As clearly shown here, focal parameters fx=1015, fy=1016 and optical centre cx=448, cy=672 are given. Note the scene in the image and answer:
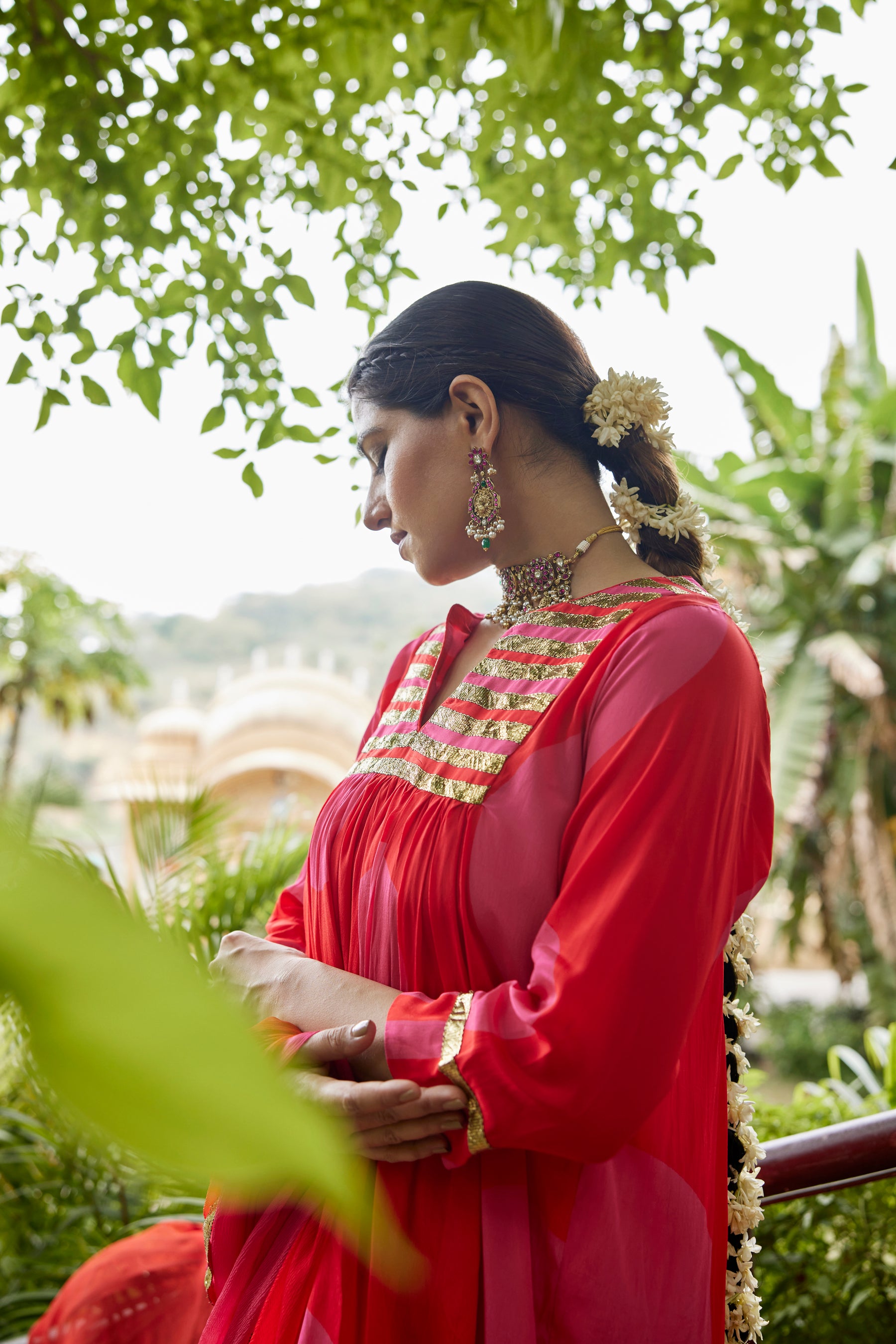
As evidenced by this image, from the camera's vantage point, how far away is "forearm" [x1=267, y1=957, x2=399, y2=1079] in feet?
3.11

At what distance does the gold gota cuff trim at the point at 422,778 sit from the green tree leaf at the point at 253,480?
780mm

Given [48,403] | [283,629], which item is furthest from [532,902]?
[283,629]

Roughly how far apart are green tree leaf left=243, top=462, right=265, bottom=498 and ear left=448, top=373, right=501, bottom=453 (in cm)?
80

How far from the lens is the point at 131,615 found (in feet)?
53.4

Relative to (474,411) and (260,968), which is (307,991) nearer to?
(260,968)

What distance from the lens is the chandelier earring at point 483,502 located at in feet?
3.85

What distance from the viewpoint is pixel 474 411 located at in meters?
1.18

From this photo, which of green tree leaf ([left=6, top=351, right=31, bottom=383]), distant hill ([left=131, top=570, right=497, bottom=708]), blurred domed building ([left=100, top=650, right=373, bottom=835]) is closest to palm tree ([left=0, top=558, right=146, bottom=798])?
blurred domed building ([left=100, top=650, right=373, bottom=835])

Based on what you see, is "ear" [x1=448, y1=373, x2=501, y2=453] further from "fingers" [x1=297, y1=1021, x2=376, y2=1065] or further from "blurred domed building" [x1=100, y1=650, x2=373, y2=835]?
"blurred domed building" [x1=100, y1=650, x2=373, y2=835]

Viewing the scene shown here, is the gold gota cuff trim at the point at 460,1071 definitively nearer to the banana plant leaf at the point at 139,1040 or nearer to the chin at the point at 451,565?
the chin at the point at 451,565

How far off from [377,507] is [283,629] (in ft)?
124

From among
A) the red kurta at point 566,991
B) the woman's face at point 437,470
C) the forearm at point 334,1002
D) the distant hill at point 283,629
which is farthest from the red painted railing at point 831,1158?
the distant hill at point 283,629

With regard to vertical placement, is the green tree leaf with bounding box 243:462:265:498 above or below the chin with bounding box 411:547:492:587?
above

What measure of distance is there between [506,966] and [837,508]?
22.2 feet
